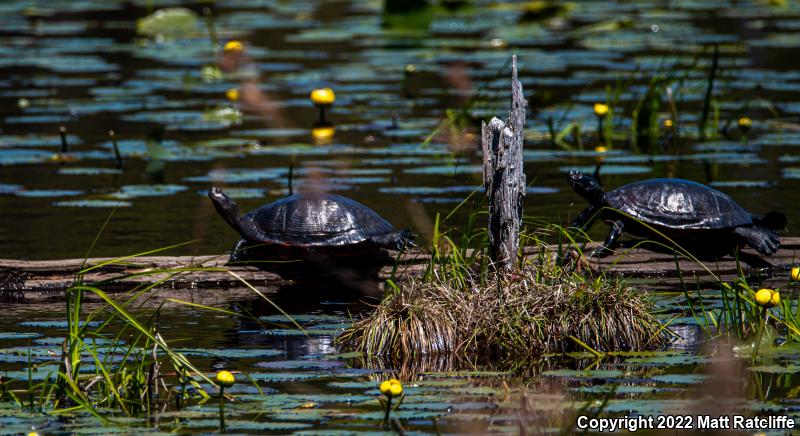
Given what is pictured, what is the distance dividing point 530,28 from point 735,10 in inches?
161

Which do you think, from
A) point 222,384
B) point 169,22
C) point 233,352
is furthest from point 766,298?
point 169,22

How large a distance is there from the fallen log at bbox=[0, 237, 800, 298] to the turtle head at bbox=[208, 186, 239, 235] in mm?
471

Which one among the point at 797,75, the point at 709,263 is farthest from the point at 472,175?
the point at 797,75

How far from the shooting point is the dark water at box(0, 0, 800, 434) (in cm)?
498

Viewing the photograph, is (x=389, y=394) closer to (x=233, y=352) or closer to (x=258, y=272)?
(x=233, y=352)

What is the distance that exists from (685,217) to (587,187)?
605mm

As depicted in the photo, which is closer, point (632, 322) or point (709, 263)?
point (632, 322)

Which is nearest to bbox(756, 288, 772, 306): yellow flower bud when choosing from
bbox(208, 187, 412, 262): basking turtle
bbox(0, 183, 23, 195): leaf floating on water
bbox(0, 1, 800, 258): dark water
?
bbox(0, 1, 800, 258): dark water

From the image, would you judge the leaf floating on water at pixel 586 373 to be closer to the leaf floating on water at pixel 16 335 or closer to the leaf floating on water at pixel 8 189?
the leaf floating on water at pixel 16 335

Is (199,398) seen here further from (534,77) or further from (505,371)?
(534,77)

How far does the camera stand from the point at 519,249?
237 inches

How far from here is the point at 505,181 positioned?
19.7ft

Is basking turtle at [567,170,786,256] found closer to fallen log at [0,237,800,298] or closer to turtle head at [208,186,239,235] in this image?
fallen log at [0,237,800,298]

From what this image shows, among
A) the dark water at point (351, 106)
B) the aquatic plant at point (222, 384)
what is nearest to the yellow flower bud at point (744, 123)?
the dark water at point (351, 106)
